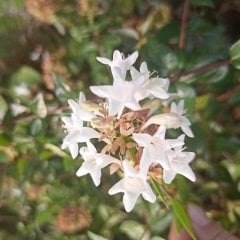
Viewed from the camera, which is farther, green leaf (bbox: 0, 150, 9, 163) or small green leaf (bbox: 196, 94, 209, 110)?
green leaf (bbox: 0, 150, 9, 163)

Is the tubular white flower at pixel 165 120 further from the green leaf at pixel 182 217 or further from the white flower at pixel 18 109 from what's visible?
the white flower at pixel 18 109

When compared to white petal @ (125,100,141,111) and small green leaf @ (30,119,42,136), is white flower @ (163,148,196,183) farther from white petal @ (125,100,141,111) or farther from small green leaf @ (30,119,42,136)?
small green leaf @ (30,119,42,136)

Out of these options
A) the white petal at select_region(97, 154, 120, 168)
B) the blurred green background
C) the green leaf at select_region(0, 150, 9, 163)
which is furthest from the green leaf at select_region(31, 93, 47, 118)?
the white petal at select_region(97, 154, 120, 168)

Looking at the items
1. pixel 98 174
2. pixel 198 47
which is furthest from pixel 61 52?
pixel 98 174

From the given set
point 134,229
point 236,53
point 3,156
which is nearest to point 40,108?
point 3,156

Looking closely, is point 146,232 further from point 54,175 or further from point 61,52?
point 61,52

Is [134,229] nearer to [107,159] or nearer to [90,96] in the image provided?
[90,96]
